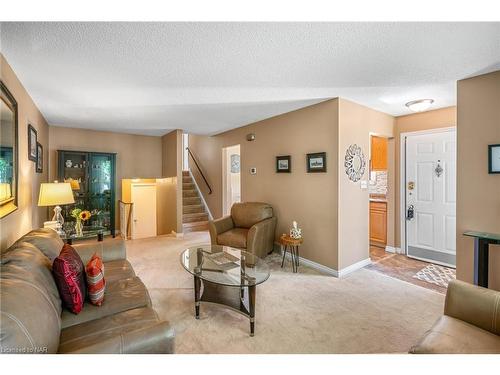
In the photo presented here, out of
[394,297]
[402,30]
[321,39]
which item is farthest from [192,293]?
[402,30]

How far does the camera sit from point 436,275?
3.23m

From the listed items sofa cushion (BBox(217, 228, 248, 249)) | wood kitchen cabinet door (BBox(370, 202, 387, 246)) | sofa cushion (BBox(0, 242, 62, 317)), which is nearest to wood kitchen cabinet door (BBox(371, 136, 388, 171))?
wood kitchen cabinet door (BBox(370, 202, 387, 246))

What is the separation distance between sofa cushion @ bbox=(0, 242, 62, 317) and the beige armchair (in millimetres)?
2208

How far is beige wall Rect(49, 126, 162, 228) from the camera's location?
4.93 metres

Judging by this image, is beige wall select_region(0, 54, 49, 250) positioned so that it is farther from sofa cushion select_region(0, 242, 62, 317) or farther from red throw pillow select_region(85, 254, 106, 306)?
red throw pillow select_region(85, 254, 106, 306)

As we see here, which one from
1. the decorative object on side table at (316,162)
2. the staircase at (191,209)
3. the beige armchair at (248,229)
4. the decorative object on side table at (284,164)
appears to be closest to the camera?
the decorative object on side table at (316,162)

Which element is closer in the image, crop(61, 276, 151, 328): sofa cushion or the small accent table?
crop(61, 276, 151, 328): sofa cushion

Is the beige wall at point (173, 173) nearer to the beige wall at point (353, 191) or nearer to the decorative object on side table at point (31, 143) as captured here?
the decorative object on side table at point (31, 143)

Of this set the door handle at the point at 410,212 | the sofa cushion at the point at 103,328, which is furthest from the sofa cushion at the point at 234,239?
the door handle at the point at 410,212

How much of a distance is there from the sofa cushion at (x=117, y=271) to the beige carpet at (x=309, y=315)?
50 centimetres

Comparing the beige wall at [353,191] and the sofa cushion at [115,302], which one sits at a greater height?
the beige wall at [353,191]

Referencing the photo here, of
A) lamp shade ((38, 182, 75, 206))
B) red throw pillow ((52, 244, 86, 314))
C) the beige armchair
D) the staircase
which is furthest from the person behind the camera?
the staircase

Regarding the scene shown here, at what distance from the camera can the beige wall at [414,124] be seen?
354cm

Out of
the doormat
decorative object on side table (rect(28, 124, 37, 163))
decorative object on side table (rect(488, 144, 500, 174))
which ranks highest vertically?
decorative object on side table (rect(28, 124, 37, 163))
